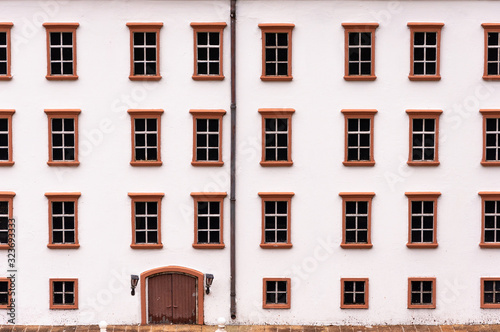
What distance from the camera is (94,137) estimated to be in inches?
1422

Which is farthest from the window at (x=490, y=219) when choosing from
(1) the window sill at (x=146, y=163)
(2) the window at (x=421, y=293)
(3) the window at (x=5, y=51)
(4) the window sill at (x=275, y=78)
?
(3) the window at (x=5, y=51)

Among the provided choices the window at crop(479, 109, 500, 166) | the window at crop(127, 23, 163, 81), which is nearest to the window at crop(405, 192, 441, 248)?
the window at crop(479, 109, 500, 166)

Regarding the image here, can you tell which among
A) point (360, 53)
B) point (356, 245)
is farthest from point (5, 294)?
point (360, 53)

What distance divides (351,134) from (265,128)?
3207mm

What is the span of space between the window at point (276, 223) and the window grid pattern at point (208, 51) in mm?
5399

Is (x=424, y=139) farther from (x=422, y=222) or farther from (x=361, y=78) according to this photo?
(x=361, y=78)

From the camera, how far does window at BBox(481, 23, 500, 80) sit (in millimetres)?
35625

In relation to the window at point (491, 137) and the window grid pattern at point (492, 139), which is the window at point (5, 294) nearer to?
the window at point (491, 137)

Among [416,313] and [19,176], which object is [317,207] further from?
[19,176]

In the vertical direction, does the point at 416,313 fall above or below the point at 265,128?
below

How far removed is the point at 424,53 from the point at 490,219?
→ 6.73 metres

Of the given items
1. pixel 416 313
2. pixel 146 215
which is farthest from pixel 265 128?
pixel 416 313

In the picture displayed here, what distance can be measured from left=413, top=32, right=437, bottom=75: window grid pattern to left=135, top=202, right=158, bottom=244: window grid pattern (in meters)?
11.1

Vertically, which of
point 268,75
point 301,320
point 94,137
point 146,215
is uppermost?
point 268,75
